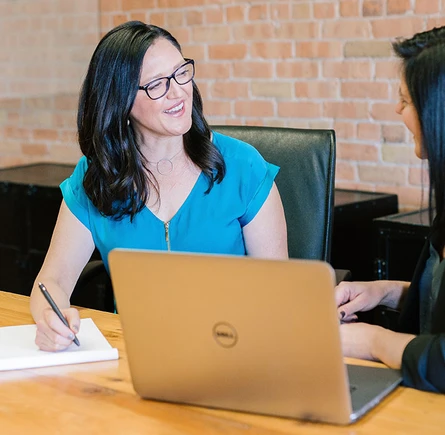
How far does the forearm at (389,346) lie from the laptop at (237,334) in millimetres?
69

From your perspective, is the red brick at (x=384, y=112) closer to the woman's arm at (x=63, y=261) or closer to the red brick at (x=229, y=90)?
the red brick at (x=229, y=90)

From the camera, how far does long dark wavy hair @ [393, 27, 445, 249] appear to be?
4.91ft

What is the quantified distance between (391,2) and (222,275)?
6.62ft

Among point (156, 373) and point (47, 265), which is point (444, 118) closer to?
point (156, 373)

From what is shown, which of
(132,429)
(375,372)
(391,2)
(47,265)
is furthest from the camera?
(391,2)

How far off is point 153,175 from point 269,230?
317 mm

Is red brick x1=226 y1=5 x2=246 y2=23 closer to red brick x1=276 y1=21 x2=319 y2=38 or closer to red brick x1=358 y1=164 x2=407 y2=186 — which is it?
red brick x1=276 y1=21 x2=319 y2=38

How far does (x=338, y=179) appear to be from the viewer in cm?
325

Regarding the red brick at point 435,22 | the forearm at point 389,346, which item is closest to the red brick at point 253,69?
the red brick at point 435,22

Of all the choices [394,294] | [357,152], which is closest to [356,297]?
[394,294]

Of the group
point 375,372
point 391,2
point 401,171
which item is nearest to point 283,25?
point 391,2

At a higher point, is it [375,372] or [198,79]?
[198,79]

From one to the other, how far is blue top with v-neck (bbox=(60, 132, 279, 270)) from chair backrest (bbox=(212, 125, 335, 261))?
6 cm

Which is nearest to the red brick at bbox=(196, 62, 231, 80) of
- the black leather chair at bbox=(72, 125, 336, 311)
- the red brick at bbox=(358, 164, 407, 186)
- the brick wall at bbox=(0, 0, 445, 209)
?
the brick wall at bbox=(0, 0, 445, 209)
